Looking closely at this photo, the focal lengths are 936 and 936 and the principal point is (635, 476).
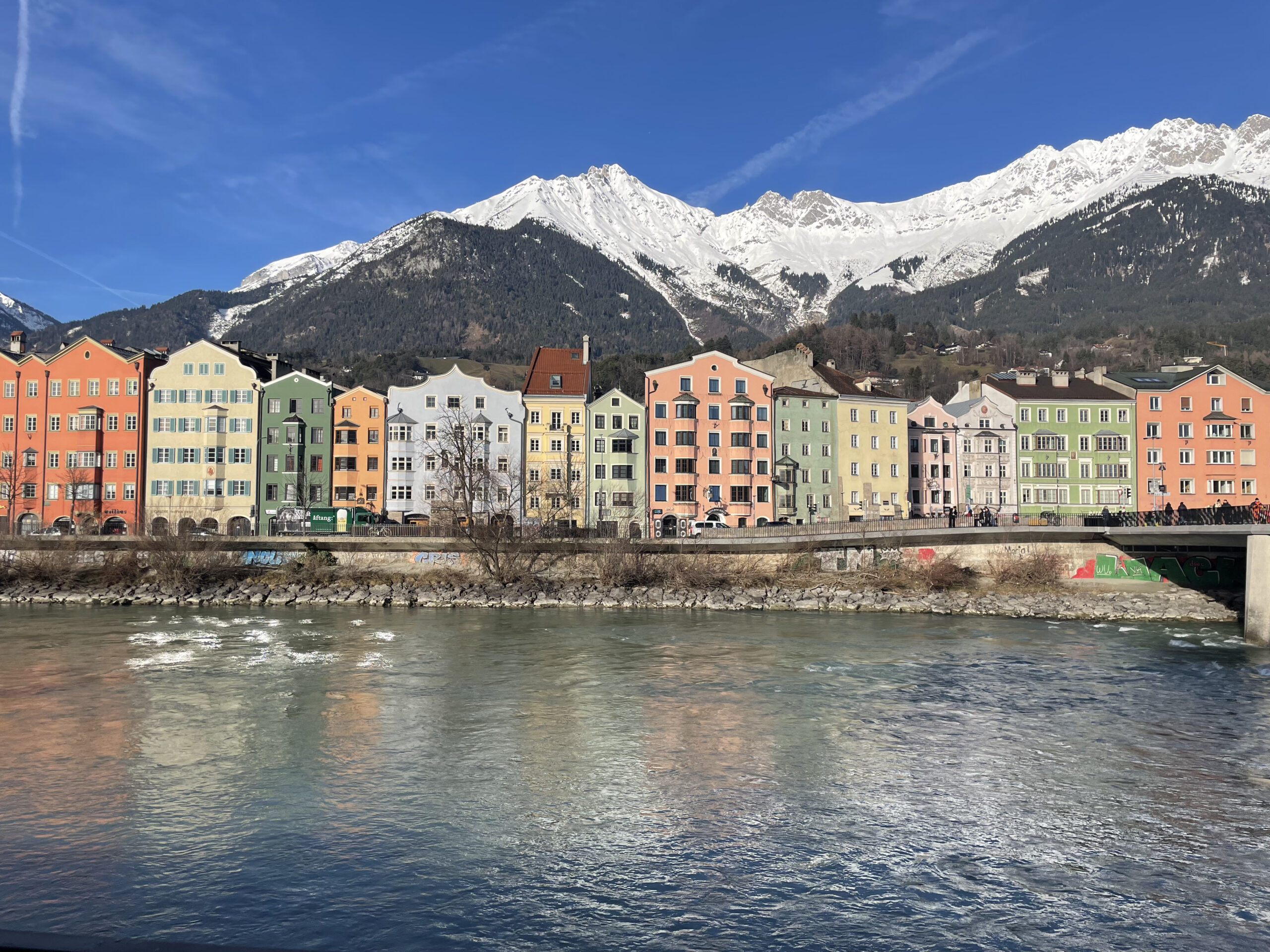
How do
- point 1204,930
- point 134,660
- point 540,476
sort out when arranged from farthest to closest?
point 540,476, point 134,660, point 1204,930

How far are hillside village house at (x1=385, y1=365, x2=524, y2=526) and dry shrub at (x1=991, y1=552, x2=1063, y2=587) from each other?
1547 inches

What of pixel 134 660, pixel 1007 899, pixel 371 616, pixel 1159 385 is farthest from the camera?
pixel 1159 385

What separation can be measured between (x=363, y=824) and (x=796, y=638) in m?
29.3

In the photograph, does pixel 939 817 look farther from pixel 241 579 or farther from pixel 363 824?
pixel 241 579

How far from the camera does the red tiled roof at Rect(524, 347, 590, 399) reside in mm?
83812

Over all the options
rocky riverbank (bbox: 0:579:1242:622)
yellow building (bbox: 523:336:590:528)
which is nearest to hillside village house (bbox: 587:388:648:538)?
yellow building (bbox: 523:336:590:528)

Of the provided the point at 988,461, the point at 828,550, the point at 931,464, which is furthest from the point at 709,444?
the point at 988,461

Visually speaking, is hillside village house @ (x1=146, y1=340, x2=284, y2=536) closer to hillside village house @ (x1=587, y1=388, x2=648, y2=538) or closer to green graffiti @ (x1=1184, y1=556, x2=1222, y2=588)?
hillside village house @ (x1=587, y1=388, x2=648, y2=538)

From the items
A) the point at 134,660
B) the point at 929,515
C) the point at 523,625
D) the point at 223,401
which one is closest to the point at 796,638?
the point at 523,625

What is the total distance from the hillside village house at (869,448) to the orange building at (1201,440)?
868 inches

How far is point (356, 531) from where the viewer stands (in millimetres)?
70000

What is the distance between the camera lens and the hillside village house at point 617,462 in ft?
270

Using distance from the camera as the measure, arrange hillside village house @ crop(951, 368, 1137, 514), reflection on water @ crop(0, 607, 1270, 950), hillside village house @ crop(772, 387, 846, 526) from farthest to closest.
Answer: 1. hillside village house @ crop(951, 368, 1137, 514)
2. hillside village house @ crop(772, 387, 846, 526)
3. reflection on water @ crop(0, 607, 1270, 950)

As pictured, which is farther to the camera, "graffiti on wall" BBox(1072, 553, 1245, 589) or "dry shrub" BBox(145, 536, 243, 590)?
"dry shrub" BBox(145, 536, 243, 590)
